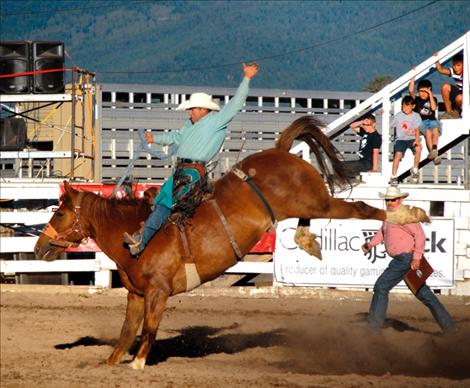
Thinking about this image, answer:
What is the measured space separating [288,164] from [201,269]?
1.32 meters

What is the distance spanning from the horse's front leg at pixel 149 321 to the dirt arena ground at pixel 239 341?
14cm

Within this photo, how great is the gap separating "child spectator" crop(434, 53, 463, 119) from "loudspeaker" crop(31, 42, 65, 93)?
742 cm

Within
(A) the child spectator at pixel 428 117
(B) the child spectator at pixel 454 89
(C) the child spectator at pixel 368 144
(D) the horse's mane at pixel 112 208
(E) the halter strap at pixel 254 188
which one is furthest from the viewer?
(C) the child spectator at pixel 368 144

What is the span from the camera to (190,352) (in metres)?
10.4

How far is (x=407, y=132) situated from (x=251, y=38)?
128 m

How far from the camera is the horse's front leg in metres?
9.02

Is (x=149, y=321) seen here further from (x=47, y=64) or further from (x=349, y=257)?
(x=47, y=64)

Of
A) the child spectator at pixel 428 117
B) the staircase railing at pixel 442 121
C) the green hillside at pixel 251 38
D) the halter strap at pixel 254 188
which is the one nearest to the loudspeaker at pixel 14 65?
the staircase railing at pixel 442 121

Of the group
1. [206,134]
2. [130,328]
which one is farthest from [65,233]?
[206,134]

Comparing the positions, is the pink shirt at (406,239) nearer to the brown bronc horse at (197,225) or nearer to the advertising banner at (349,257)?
the brown bronc horse at (197,225)

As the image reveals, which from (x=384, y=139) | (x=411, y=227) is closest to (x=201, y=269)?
(x=411, y=227)

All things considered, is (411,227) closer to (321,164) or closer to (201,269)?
(321,164)

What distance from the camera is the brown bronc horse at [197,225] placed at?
9188 mm

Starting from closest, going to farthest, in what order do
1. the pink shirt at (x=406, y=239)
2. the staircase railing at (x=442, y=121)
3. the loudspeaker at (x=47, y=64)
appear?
1. the pink shirt at (x=406, y=239)
2. the staircase railing at (x=442, y=121)
3. the loudspeaker at (x=47, y=64)
